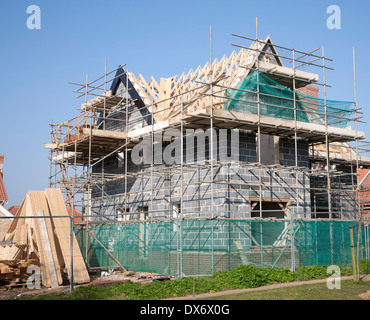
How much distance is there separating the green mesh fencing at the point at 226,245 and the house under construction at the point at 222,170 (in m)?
0.04

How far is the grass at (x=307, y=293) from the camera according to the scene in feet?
40.0

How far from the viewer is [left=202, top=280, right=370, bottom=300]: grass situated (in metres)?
12.2

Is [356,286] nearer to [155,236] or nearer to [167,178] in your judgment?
[155,236]

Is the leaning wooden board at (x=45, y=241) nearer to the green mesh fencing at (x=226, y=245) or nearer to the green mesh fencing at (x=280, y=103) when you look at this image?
the green mesh fencing at (x=226, y=245)

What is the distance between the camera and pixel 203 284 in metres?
13.9

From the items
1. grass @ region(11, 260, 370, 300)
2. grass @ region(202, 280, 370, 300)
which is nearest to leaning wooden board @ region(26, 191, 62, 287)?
grass @ region(11, 260, 370, 300)

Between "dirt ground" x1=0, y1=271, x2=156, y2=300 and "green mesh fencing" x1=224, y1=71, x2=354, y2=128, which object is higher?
"green mesh fencing" x1=224, y1=71, x2=354, y2=128

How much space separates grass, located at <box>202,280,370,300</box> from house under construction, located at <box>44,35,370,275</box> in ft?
9.92

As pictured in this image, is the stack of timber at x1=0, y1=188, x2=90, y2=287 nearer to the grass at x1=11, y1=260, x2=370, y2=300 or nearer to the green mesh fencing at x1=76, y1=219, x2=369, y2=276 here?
the green mesh fencing at x1=76, y1=219, x2=369, y2=276

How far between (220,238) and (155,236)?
2.38 meters

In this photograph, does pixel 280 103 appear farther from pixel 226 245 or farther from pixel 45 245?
pixel 45 245

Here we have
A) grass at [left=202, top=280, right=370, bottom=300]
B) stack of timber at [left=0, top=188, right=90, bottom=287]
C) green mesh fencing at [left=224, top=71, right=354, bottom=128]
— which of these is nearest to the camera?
grass at [left=202, top=280, right=370, bottom=300]
